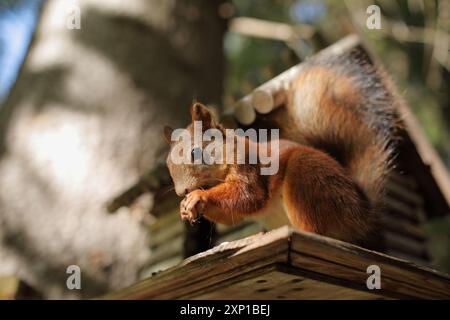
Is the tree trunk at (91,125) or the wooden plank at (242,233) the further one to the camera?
the tree trunk at (91,125)

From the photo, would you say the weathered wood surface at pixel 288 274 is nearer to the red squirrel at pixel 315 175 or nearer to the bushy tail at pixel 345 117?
the red squirrel at pixel 315 175

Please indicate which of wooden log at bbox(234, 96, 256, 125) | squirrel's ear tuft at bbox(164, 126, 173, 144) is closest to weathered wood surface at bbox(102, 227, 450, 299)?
squirrel's ear tuft at bbox(164, 126, 173, 144)

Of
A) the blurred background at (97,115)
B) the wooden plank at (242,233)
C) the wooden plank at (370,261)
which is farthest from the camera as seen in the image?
the blurred background at (97,115)

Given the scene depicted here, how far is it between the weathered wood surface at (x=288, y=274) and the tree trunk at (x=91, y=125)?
3.21 feet

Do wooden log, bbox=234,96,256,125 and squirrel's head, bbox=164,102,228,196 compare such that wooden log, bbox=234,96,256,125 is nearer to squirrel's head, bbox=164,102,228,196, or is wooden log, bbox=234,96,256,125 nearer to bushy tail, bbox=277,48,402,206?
bushy tail, bbox=277,48,402,206

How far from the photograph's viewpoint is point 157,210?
256 cm

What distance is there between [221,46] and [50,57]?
938 mm

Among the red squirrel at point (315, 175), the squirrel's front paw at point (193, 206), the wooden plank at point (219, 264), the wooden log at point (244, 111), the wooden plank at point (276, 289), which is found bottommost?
the wooden plank at point (276, 289)

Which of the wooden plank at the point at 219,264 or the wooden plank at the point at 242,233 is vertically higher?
the wooden plank at the point at 242,233

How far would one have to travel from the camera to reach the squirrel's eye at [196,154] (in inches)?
53.2

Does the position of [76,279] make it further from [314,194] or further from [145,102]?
[314,194]

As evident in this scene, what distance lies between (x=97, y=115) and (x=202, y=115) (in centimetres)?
130

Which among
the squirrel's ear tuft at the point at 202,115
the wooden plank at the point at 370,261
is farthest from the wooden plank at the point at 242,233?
the wooden plank at the point at 370,261
